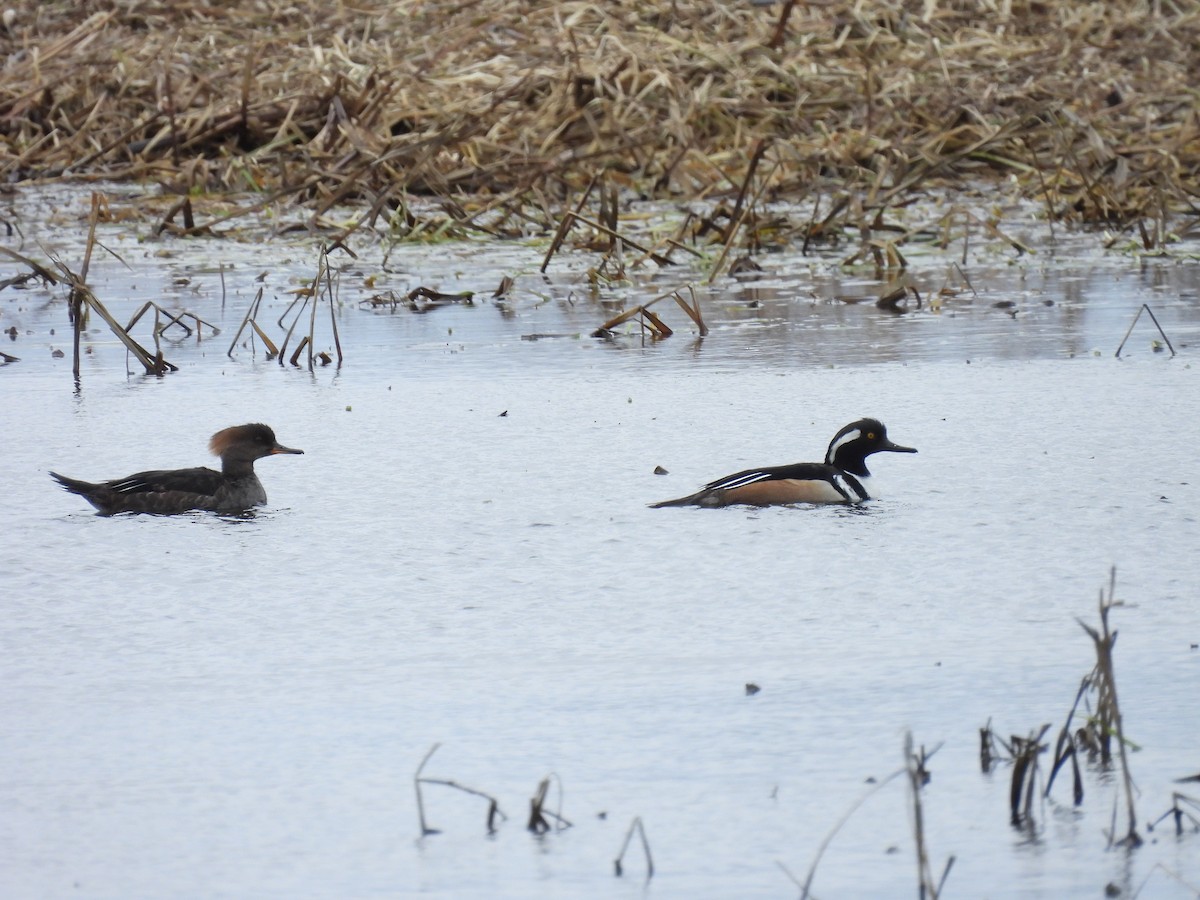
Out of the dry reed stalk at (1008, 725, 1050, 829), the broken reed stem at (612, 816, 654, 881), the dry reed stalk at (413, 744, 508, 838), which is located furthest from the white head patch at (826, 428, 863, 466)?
the broken reed stem at (612, 816, 654, 881)

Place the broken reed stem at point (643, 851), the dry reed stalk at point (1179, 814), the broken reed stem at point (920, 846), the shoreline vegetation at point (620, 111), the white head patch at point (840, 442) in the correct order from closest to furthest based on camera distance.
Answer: the broken reed stem at point (920, 846) < the broken reed stem at point (643, 851) < the dry reed stalk at point (1179, 814) < the white head patch at point (840, 442) < the shoreline vegetation at point (620, 111)

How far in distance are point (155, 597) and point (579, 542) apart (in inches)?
46.6

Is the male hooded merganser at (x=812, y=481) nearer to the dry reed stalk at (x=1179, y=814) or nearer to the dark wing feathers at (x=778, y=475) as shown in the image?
the dark wing feathers at (x=778, y=475)

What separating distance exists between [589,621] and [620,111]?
1077 centimetres

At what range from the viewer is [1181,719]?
417 cm

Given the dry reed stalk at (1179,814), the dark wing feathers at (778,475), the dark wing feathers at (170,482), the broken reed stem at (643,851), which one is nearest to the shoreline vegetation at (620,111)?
the dark wing feathers at (778,475)

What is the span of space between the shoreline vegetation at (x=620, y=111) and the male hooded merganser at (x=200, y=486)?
5.81m

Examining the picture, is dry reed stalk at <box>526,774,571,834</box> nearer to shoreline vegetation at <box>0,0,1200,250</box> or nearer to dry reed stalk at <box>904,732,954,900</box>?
dry reed stalk at <box>904,732,954,900</box>

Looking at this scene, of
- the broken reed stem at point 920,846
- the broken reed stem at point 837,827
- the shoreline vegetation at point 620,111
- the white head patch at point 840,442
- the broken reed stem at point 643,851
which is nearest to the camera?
the broken reed stem at point 920,846

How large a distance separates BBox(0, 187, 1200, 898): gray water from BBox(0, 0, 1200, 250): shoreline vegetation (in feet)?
13.9

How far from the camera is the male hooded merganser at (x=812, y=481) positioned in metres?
6.34

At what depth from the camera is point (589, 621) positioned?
500 cm

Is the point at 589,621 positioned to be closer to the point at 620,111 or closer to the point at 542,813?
the point at 542,813

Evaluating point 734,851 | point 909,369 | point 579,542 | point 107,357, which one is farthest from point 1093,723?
point 107,357
